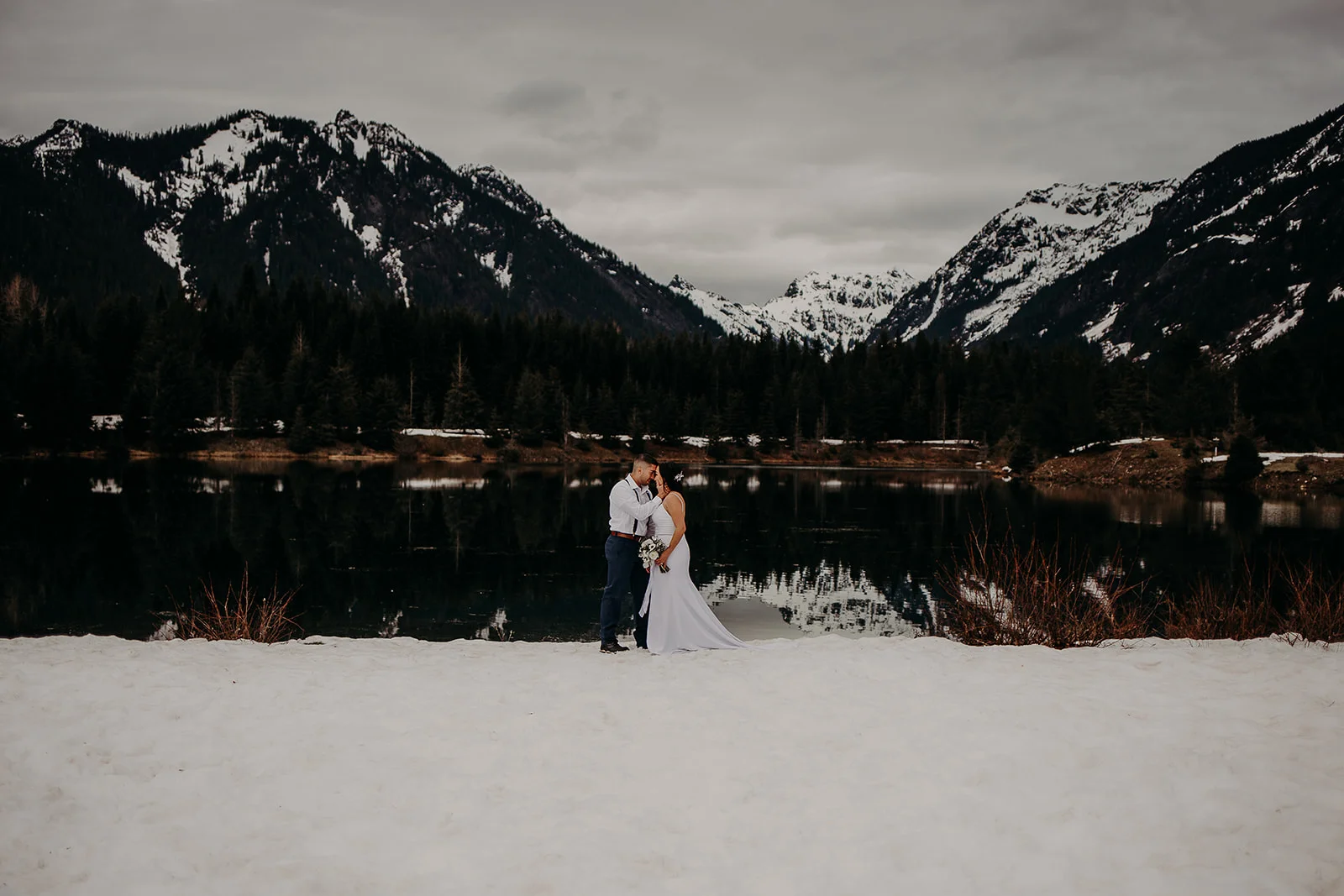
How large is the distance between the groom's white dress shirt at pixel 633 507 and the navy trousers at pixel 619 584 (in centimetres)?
23

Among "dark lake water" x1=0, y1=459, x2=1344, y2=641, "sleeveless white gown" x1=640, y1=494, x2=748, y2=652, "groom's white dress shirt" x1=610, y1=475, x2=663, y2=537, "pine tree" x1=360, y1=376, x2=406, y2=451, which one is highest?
"pine tree" x1=360, y1=376, x2=406, y2=451

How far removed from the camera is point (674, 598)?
44.0ft

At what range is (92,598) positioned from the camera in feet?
76.1

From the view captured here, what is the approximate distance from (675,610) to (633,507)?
1579mm

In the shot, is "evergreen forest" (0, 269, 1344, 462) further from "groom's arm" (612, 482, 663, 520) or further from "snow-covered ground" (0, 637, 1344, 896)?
"snow-covered ground" (0, 637, 1344, 896)

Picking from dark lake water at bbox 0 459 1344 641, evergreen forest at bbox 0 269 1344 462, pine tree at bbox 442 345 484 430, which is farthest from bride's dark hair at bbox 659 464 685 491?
pine tree at bbox 442 345 484 430

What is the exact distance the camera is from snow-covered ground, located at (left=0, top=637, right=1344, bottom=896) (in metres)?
6.74

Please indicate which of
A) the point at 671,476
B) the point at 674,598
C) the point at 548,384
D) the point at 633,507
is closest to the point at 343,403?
the point at 548,384

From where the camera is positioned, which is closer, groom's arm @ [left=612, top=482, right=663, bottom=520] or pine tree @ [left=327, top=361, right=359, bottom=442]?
groom's arm @ [left=612, top=482, right=663, bottom=520]

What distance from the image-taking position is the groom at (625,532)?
13492 millimetres

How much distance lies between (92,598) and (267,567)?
5816mm

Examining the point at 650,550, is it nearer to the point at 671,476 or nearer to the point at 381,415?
the point at 671,476

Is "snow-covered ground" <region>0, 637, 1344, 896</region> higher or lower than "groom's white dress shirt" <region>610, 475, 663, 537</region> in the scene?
lower

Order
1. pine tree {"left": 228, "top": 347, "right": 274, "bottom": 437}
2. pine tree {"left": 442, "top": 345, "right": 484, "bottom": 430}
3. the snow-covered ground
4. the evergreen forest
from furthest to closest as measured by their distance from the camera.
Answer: pine tree {"left": 442, "top": 345, "right": 484, "bottom": 430}
pine tree {"left": 228, "top": 347, "right": 274, "bottom": 437}
the evergreen forest
the snow-covered ground
